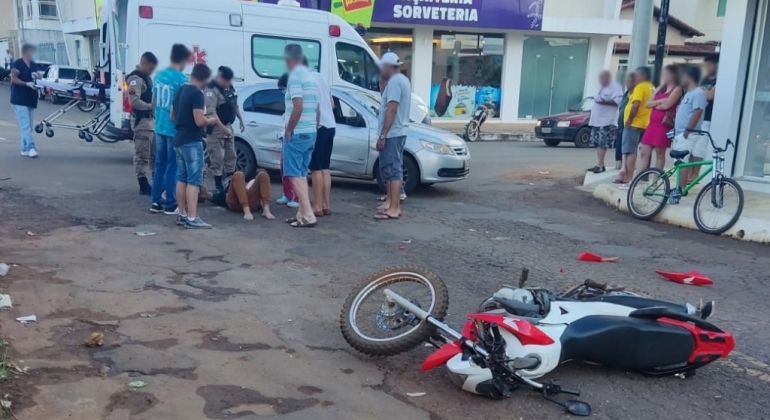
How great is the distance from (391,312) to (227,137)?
5.55m

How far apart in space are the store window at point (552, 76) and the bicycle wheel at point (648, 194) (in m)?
18.7

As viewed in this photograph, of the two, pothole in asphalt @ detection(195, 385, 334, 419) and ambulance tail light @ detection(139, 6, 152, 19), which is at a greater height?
ambulance tail light @ detection(139, 6, 152, 19)

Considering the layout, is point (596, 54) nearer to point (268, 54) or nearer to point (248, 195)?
point (268, 54)

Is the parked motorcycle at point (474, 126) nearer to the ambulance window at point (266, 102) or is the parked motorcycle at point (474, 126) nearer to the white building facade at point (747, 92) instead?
the white building facade at point (747, 92)

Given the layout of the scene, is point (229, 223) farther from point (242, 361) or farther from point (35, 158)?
point (35, 158)

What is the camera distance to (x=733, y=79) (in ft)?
35.5

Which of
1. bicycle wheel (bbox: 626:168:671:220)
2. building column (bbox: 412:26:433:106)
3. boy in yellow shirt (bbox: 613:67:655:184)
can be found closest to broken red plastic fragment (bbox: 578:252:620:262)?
bicycle wheel (bbox: 626:168:671:220)

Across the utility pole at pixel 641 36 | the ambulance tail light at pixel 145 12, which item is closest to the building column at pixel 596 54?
the utility pole at pixel 641 36

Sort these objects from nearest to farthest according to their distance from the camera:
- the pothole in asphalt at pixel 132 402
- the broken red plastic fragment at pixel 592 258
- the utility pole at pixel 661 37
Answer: the pothole in asphalt at pixel 132 402 < the broken red plastic fragment at pixel 592 258 < the utility pole at pixel 661 37

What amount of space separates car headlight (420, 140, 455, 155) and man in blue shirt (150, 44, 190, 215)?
148 inches

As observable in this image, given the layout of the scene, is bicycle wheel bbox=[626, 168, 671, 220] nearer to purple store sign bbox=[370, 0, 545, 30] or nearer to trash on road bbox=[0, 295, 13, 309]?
trash on road bbox=[0, 295, 13, 309]

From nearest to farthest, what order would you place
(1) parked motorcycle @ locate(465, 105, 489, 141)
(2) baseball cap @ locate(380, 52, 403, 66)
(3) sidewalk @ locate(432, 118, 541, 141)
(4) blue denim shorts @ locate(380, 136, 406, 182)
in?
(4) blue denim shorts @ locate(380, 136, 406, 182), (2) baseball cap @ locate(380, 52, 403, 66), (1) parked motorcycle @ locate(465, 105, 489, 141), (3) sidewalk @ locate(432, 118, 541, 141)

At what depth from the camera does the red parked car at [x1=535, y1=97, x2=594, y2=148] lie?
2027 centimetres

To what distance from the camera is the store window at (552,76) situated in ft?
91.0
